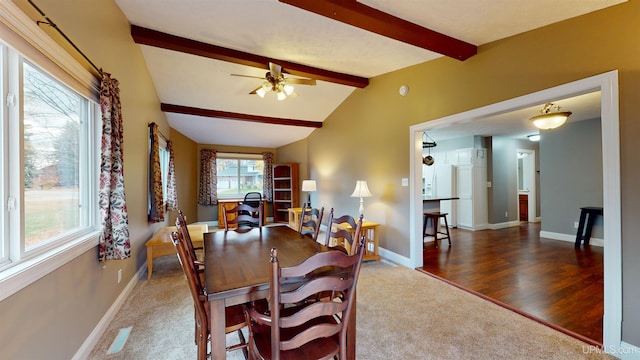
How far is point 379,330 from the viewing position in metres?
2.14

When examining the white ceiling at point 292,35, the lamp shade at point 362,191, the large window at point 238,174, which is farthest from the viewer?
the large window at point 238,174

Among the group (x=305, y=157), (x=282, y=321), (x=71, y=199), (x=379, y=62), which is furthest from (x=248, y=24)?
(x=305, y=157)

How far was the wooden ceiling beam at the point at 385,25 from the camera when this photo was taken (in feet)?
6.76

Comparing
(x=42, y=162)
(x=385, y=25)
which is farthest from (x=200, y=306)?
(x=385, y=25)

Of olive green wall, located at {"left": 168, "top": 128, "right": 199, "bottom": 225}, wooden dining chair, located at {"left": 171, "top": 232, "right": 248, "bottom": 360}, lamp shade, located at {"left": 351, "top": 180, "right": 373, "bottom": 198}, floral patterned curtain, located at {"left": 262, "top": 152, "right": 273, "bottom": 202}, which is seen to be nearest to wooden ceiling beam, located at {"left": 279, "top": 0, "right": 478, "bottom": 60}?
wooden dining chair, located at {"left": 171, "top": 232, "right": 248, "bottom": 360}

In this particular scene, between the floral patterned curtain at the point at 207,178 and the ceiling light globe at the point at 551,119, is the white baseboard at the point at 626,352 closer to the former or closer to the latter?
the ceiling light globe at the point at 551,119

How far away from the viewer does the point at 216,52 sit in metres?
3.26

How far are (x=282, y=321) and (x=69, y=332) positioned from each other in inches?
63.3

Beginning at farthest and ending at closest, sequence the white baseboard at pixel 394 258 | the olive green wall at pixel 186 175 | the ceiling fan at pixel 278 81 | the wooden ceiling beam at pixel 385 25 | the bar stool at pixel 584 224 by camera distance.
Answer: the olive green wall at pixel 186 175, the bar stool at pixel 584 224, the white baseboard at pixel 394 258, the ceiling fan at pixel 278 81, the wooden ceiling beam at pixel 385 25

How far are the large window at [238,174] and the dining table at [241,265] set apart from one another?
5302 mm

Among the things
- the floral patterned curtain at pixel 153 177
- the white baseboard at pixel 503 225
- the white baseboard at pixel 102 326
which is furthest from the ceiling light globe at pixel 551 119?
the floral patterned curtain at pixel 153 177

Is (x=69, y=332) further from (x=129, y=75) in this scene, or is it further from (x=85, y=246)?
(x=129, y=75)

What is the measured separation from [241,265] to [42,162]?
139 cm

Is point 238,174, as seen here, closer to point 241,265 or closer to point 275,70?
point 275,70
